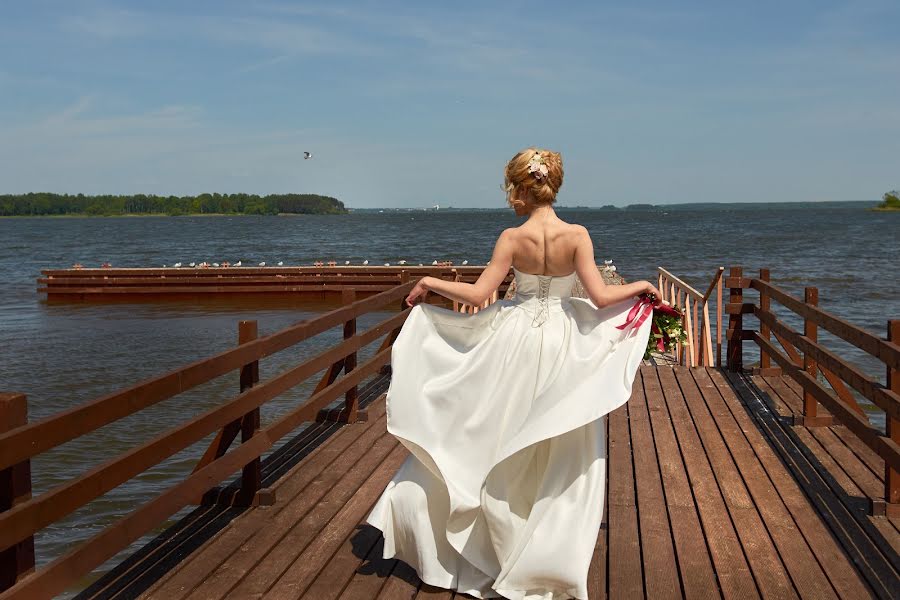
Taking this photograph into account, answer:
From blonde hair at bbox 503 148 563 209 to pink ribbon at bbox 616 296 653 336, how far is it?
0.63m

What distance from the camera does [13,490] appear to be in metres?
3.52

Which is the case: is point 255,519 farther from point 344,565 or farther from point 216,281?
point 216,281

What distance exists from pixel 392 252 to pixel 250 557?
64138 mm

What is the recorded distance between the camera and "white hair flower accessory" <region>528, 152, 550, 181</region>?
4449 millimetres

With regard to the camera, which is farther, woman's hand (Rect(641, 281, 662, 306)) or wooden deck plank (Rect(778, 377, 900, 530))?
wooden deck plank (Rect(778, 377, 900, 530))

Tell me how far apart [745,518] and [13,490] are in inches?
152

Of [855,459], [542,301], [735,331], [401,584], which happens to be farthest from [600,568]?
[735,331]

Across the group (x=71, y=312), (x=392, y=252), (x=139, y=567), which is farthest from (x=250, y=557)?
(x=392, y=252)

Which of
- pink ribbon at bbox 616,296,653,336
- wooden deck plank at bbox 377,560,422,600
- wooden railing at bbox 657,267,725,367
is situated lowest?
wooden deck plank at bbox 377,560,422,600

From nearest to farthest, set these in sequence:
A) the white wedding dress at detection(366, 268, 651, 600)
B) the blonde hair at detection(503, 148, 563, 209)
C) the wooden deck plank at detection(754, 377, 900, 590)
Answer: the white wedding dress at detection(366, 268, 651, 600) → the blonde hair at detection(503, 148, 563, 209) → the wooden deck plank at detection(754, 377, 900, 590)

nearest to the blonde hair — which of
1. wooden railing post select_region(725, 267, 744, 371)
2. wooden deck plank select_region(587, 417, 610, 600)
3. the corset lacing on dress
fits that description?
the corset lacing on dress

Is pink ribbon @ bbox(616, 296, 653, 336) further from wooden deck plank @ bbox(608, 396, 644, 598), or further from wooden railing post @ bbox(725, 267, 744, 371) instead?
wooden railing post @ bbox(725, 267, 744, 371)

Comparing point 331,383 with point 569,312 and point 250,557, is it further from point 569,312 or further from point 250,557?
point 569,312

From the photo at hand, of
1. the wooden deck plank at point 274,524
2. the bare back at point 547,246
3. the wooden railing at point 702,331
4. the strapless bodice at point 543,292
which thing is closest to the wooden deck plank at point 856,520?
the strapless bodice at point 543,292
